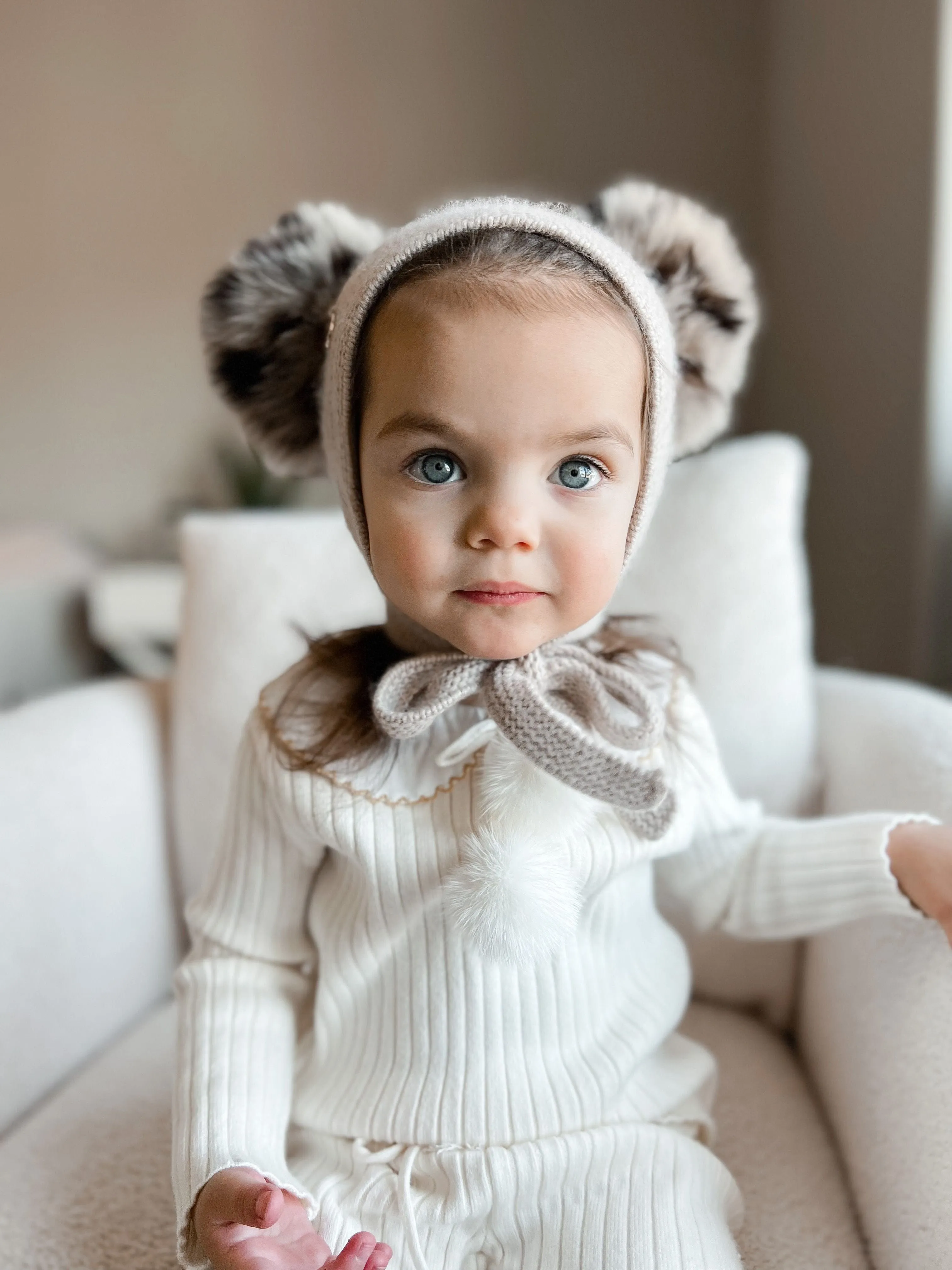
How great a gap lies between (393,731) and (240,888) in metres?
0.17

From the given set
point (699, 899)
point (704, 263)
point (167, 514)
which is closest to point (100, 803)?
point (699, 899)

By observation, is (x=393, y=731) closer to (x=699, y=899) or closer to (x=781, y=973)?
(x=699, y=899)

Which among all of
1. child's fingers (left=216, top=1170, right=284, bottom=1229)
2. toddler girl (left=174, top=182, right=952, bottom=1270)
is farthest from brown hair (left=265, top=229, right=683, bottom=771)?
child's fingers (left=216, top=1170, right=284, bottom=1229)

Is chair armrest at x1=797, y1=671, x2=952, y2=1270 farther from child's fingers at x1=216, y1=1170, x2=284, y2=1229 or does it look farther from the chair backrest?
child's fingers at x1=216, y1=1170, x2=284, y2=1229

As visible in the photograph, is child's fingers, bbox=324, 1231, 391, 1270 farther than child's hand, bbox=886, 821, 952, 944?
No

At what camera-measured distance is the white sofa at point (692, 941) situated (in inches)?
25.7

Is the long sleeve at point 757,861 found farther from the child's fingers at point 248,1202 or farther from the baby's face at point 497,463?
the child's fingers at point 248,1202

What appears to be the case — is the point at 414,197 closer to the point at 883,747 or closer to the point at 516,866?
the point at 883,747

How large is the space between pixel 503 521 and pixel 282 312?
9.3 inches

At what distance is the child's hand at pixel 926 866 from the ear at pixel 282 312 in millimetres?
465

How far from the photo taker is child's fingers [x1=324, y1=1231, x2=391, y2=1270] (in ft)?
1.59

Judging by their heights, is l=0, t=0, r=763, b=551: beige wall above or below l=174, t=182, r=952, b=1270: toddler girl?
→ above

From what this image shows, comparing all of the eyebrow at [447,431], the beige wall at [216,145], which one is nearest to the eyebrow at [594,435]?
the eyebrow at [447,431]

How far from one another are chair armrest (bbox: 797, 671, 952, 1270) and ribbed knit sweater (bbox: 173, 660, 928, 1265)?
0.18ft
